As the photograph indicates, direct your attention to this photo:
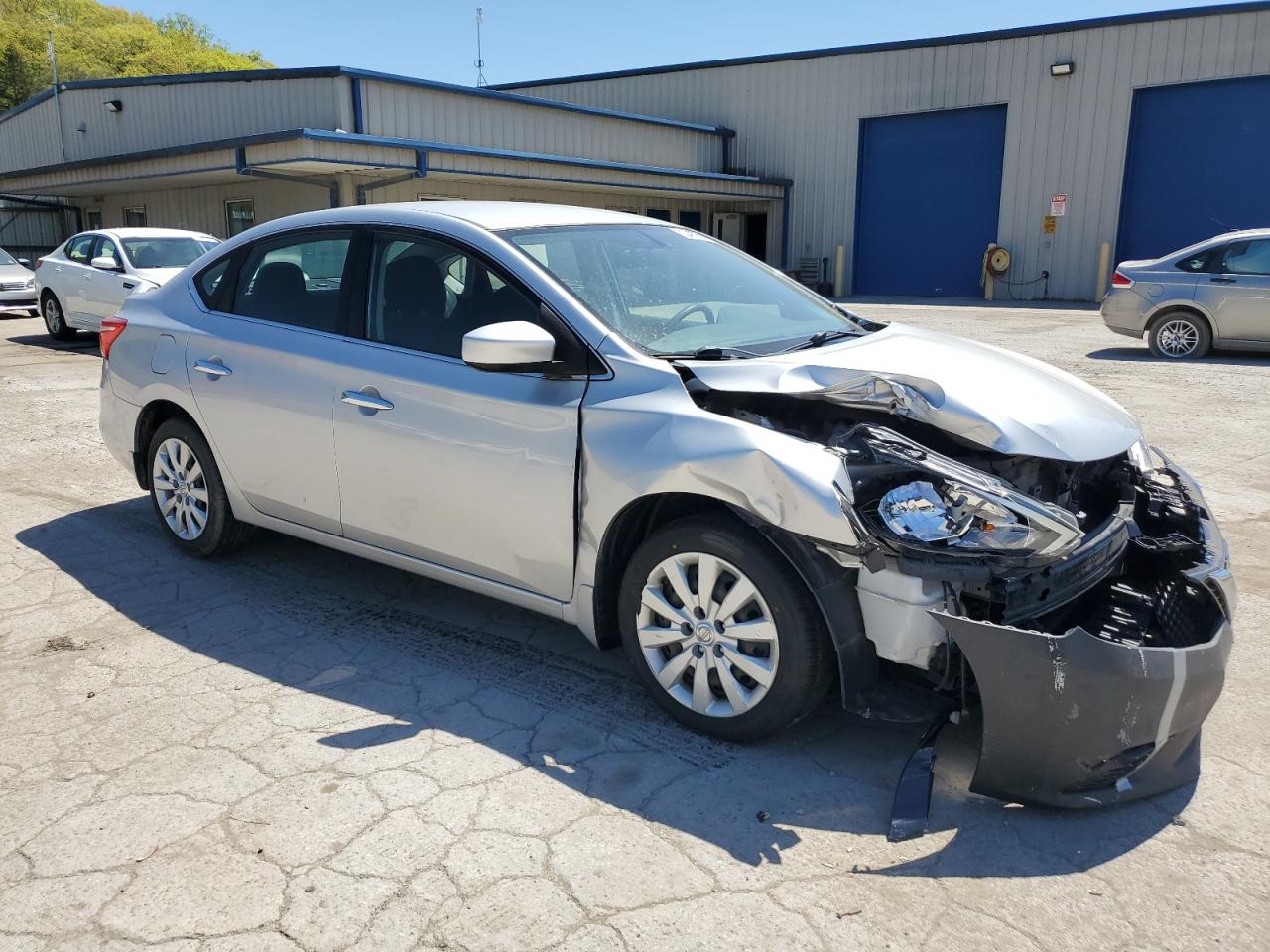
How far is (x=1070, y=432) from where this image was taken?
3293 millimetres

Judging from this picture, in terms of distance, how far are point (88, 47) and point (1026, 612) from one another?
83.4 metres

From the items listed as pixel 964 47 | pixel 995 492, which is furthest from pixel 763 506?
pixel 964 47

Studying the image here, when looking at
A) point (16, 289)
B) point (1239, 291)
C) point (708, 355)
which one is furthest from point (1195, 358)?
point (16, 289)

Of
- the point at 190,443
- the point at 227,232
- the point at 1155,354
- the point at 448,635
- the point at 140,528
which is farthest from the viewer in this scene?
the point at 227,232

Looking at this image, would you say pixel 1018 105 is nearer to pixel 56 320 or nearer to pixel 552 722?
pixel 56 320

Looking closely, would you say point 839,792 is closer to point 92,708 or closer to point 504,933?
point 504,933

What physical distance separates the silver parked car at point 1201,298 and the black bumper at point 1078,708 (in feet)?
34.7

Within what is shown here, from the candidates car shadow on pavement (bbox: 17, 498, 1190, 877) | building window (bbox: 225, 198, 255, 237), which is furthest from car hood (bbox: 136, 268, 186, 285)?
car shadow on pavement (bbox: 17, 498, 1190, 877)

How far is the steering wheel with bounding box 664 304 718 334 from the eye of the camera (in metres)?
3.77

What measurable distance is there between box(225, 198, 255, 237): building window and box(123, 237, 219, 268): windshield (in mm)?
7647

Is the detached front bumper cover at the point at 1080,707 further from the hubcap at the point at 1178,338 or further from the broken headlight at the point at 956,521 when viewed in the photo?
the hubcap at the point at 1178,338

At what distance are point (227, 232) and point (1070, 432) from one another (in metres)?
21.4

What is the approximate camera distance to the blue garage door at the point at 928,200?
24594mm

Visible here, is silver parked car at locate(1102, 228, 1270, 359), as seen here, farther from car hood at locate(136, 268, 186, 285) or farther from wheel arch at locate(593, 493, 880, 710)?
car hood at locate(136, 268, 186, 285)
